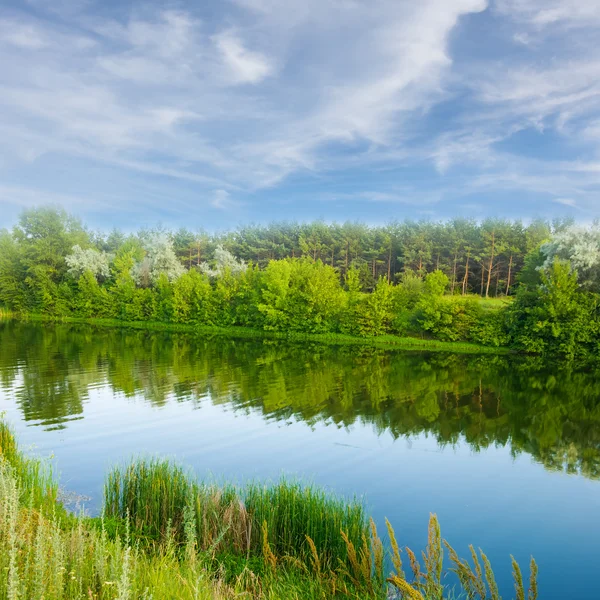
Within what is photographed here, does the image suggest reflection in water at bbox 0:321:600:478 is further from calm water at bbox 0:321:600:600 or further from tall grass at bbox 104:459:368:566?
tall grass at bbox 104:459:368:566

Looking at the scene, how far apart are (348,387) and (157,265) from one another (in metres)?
50.5

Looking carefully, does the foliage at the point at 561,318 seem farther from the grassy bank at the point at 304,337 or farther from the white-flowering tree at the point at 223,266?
the white-flowering tree at the point at 223,266

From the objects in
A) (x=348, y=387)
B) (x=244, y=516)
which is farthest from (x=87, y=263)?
(x=244, y=516)

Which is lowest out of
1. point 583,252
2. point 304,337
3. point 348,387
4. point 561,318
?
point 348,387

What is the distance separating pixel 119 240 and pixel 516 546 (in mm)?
100613

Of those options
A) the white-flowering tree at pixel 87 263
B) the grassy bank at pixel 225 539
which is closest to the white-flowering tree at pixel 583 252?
the grassy bank at pixel 225 539

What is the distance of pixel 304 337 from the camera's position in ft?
183

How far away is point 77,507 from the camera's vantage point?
12625 millimetres

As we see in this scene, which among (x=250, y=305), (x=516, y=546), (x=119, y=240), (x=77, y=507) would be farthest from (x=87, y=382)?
(x=119, y=240)

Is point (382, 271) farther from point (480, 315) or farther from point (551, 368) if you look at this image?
point (551, 368)

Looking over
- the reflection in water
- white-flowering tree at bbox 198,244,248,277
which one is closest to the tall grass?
the reflection in water

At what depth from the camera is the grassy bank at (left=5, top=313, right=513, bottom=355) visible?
157 ft

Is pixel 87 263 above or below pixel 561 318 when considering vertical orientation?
above

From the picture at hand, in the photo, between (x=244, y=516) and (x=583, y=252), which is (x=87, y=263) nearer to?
(x=583, y=252)
